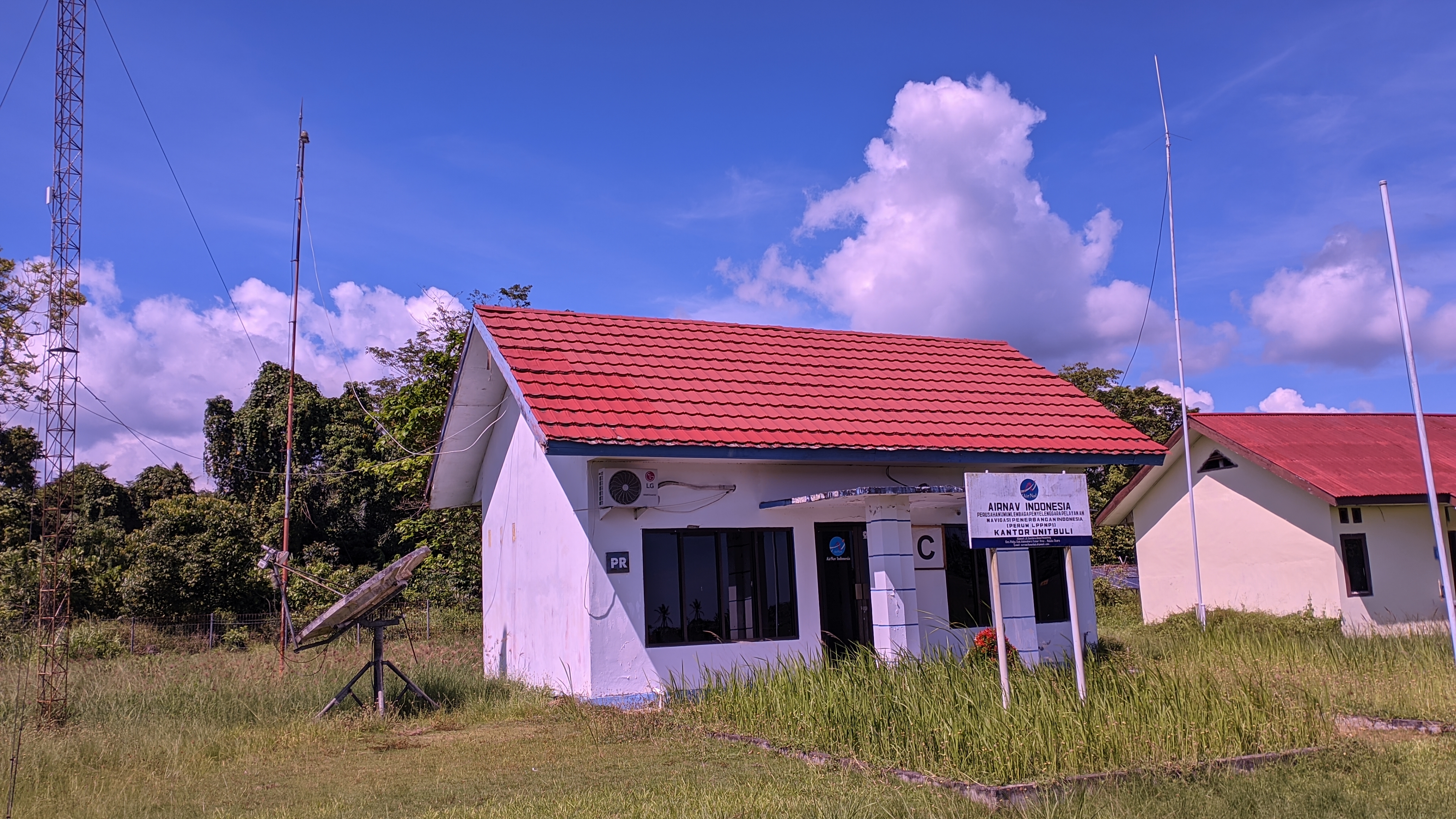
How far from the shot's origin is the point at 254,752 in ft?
33.5

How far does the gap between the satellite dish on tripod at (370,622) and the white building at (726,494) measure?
1.99m

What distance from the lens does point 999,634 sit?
945 centimetres

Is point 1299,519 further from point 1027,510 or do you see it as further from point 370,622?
point 370,622

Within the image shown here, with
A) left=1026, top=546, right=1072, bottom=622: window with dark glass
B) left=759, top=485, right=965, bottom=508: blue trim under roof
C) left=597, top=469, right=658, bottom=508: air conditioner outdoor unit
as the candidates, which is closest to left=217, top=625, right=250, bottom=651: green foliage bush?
left=597, top=469, right=658, bottom=508: air conditioner outdoor unit

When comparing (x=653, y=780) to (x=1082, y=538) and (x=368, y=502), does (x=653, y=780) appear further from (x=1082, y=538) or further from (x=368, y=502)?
(x=368, y=502)

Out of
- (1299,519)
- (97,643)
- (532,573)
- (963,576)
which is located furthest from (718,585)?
(97,643)

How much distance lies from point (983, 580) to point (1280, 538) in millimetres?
9385

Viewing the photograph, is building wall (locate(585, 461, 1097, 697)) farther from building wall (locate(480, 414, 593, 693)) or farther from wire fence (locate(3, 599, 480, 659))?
wire fence (locate(3, 599, 480, 659))

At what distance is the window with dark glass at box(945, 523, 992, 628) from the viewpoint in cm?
1516

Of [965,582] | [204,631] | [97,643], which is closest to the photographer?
[965,582]

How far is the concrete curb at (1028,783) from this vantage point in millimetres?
6922

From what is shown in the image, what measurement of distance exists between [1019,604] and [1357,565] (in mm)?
11621

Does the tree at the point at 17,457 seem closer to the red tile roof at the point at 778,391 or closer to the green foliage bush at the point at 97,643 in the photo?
the green foliage bush at the point at 97,643

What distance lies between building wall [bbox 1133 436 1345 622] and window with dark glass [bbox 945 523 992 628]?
898 cm
